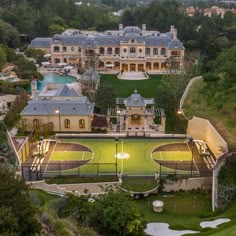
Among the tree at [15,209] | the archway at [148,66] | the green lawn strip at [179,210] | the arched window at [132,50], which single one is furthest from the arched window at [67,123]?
the archway at [148,66]

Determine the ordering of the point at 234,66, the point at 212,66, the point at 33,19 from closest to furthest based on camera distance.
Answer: the point at 234,66 < the point at 212,66 < the point at 33,19

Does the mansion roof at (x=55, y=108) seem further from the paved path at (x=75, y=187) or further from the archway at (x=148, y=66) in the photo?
the archway at (x=148, y=66)

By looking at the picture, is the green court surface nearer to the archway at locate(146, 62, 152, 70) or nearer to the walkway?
the walkway

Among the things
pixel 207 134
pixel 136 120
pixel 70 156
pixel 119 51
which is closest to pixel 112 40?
pixel 119 51

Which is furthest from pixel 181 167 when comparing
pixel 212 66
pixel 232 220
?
pixel 212 66

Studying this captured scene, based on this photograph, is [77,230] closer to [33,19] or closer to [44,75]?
[44,75]
